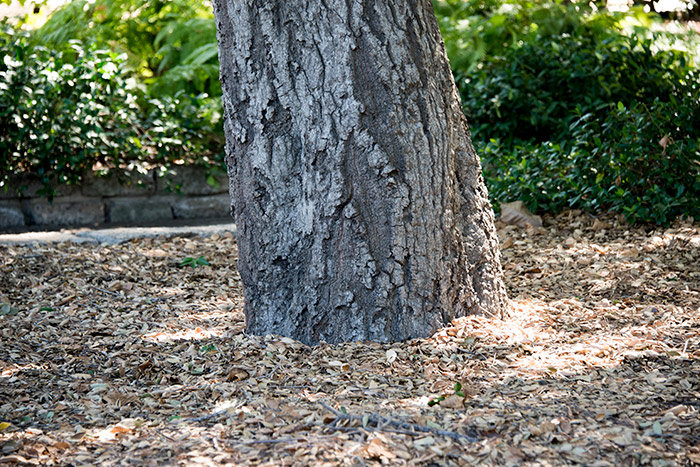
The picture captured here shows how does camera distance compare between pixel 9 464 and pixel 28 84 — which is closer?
pixel 9 464

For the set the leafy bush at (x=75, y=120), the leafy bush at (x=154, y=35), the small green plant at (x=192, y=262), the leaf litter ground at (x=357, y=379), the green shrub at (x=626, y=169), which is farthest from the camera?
the leafy bush at (x=154, y=35)

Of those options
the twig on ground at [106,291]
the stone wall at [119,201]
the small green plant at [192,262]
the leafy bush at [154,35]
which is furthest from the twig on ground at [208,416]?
the leafy bush at [154,35]

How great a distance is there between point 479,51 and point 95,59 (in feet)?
12.1

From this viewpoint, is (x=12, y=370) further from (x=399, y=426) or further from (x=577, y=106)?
(x=577, y=106)

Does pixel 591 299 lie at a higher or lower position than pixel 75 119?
lower

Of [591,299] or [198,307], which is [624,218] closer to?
[591,299]

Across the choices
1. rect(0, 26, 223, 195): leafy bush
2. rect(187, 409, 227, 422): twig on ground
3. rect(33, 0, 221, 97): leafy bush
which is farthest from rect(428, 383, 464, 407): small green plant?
rect(33, 0, 221, 97): leafy bush

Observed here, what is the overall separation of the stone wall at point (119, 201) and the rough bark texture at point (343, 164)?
342 cm

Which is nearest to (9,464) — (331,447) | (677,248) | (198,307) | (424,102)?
(331,447)

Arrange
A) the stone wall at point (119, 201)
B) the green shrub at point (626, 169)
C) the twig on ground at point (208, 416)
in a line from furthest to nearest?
the stone wall at point (119, 201), the green shrub at point (626, 169), the twig on ground at point (208, 416)

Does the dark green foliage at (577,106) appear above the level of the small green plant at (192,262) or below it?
above

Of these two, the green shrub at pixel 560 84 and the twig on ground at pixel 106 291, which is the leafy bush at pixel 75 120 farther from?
the green shrub at pixel 560 84

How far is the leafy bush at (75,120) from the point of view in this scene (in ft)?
17.5

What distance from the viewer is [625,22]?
22.9ft
